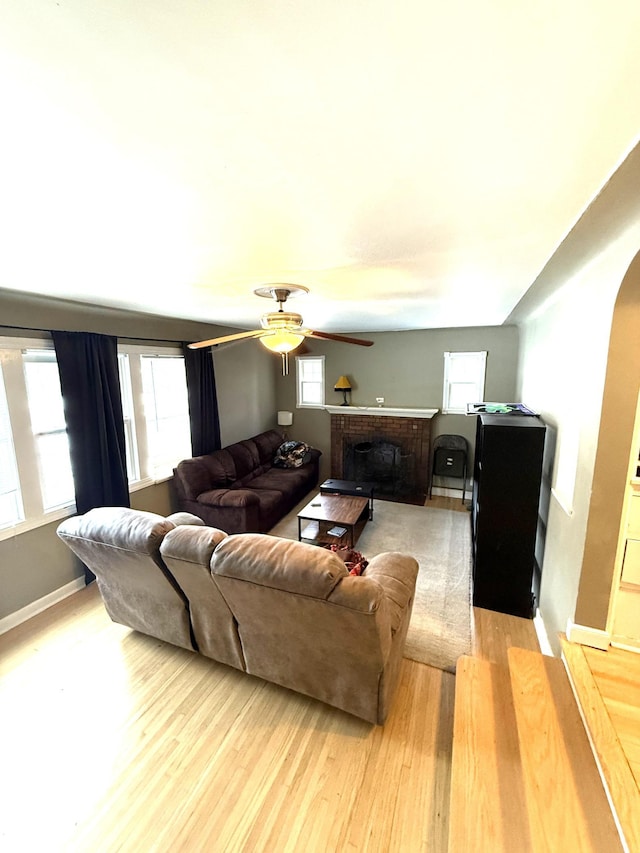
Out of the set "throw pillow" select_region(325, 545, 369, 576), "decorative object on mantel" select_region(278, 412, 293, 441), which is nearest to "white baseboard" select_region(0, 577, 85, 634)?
"throw pillow" select_region(325, 545, 369, 576)

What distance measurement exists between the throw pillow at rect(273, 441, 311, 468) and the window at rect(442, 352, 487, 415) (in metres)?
2.21

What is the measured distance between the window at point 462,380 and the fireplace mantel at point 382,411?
0.28 meters

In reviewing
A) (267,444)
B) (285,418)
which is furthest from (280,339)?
(285,418)

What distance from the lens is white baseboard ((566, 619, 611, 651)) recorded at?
6.05 ft

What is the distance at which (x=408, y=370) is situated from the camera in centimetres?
545

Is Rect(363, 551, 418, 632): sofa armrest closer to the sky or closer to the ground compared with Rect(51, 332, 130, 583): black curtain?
closer to the ground

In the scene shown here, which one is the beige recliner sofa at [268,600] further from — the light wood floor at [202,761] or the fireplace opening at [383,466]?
the fireplace opening at [383,466]

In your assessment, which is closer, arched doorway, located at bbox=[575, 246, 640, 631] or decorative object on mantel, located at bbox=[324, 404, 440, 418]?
arched doorway, located at bbox=[575, 246, 640, 631]

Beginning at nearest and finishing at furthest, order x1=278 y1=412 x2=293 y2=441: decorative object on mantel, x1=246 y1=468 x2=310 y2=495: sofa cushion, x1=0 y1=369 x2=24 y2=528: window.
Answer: x1=0 y1=369 x2=24 y2=528: window → x1=246 y1=468 x2=310 y2=495: sofa cushion → x1=278 y1=412 x2=293 y2=441: decorative object on mantel

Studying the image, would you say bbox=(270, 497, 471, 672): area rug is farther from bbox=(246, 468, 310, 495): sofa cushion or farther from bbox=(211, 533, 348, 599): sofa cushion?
bbox=(211, 533, 348, 599): sofa cushion

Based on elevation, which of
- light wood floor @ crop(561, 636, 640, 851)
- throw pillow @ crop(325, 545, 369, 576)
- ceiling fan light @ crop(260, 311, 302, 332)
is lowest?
light wood floor @ crop(561, 636, 640, 851)

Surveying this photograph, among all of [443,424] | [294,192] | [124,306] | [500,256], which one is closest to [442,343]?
[443,424]

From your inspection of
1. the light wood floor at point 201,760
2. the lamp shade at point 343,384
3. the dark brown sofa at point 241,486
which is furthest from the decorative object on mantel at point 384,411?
the light wood floor at point 201,760

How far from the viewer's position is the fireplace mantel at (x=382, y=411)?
521cm
